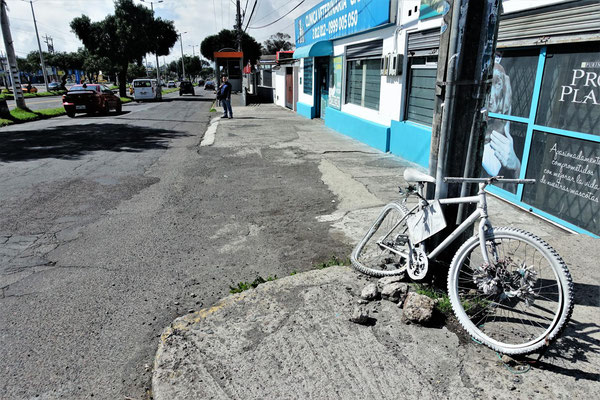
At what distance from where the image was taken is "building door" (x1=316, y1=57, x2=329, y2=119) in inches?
666

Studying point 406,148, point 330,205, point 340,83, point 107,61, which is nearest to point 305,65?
point 340,83

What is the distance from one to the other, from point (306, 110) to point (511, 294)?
17481mm

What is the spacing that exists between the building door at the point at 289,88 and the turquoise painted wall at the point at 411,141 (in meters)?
14.3

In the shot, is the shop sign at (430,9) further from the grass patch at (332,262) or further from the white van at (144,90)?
the white van at (144,90)

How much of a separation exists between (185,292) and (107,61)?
39741 millimetres

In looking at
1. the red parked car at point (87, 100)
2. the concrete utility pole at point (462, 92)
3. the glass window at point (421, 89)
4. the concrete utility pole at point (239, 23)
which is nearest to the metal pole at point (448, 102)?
the concrete utility pole at point (462, 92)

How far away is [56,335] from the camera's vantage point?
3205mm

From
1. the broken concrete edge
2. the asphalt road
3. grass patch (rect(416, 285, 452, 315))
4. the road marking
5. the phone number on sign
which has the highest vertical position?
the phone number on sign

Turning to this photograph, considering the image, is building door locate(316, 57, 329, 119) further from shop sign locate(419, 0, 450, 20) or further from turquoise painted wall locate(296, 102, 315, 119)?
shop sign locate(419, 0, 450, 20)

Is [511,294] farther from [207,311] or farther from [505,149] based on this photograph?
[505,149]

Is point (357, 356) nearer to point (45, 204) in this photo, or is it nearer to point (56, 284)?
point (56, 284)

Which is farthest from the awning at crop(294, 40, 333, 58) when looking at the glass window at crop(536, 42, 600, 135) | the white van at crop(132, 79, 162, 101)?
the white van at crop(132, 79, 162, 101)

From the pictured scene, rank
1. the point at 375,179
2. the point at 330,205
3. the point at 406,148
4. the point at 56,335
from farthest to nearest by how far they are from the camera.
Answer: the point at 406,148 < the point at 375,179 < the point at 330,205 < the point at 56,335

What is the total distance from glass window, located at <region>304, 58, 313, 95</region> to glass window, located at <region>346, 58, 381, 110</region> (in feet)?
16.9
